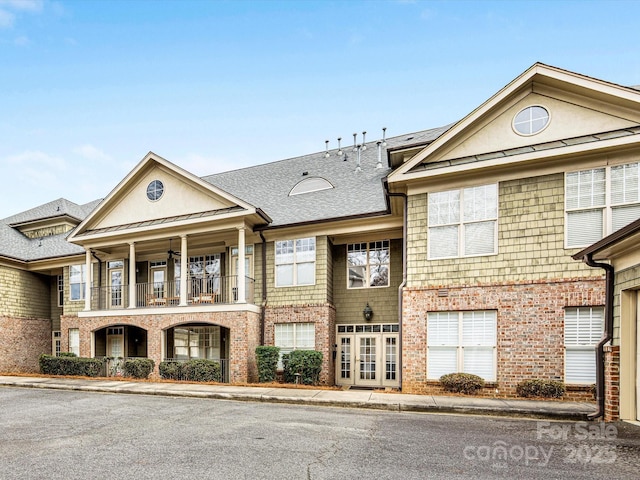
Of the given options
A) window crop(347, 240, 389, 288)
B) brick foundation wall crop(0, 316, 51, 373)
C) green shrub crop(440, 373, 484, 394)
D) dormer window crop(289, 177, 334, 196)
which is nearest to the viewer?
green shrub crop(440, 373, 484, 394)

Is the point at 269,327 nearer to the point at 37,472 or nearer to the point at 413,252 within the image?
the point at 413,252

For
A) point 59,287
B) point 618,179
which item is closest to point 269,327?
point 618,179

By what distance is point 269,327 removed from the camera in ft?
51.3

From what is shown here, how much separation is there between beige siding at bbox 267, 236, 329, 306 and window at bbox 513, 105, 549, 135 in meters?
7.30

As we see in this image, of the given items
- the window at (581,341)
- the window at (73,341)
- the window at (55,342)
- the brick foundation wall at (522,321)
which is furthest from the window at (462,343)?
the window at (55,342)

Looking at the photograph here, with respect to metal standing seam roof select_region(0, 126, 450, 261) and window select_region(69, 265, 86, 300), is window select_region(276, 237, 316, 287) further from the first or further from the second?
window select_region(69, 265, 86, 300)

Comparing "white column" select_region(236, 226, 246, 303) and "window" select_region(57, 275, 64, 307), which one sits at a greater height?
"white column" select_region(236, 226, 246, 303)

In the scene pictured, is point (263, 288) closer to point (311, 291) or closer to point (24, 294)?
point (311, 291)

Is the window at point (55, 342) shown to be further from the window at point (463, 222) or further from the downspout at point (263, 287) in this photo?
the window at point (463, 222)

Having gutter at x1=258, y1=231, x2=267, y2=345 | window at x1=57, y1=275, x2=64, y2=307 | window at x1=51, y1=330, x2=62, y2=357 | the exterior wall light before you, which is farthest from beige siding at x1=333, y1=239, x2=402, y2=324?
window at x1=51, y1=330, x2=62, y2=357

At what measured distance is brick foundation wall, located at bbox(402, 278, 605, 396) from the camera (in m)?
10.6

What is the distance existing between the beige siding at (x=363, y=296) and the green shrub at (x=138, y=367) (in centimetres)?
728

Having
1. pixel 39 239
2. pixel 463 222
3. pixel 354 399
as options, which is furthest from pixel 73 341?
pixel 463 222

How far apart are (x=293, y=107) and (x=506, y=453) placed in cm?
2616
